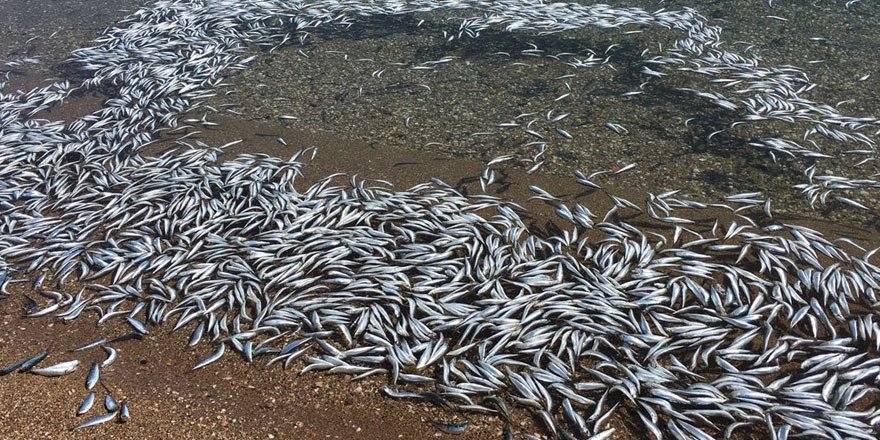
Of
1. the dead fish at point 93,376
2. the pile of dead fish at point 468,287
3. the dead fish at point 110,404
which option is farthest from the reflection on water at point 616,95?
the dead fish at point 110,404

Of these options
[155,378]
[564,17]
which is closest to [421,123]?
[564,17]

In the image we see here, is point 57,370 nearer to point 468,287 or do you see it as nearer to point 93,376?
point 93,376

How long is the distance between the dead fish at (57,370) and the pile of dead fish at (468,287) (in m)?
0.02

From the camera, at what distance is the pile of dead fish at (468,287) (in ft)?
14.5

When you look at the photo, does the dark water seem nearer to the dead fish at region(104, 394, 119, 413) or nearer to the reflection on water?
the reflection on water

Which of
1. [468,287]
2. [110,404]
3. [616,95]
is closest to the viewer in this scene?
[110,404]

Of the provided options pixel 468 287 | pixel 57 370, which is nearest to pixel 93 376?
pixel 57 370

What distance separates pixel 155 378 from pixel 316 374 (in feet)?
3.65

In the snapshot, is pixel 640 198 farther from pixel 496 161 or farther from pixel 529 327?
pixel 529 327

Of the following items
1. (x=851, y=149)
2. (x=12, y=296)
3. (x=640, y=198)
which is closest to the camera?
(x=12, y=296)

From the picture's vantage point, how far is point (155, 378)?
4.81 m

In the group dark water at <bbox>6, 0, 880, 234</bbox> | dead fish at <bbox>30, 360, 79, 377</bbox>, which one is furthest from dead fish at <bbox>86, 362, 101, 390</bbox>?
dark water at <bbox>6, 0, 880, 234</bbox>

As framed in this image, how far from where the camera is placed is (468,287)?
5332mm

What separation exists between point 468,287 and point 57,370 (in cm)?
296
